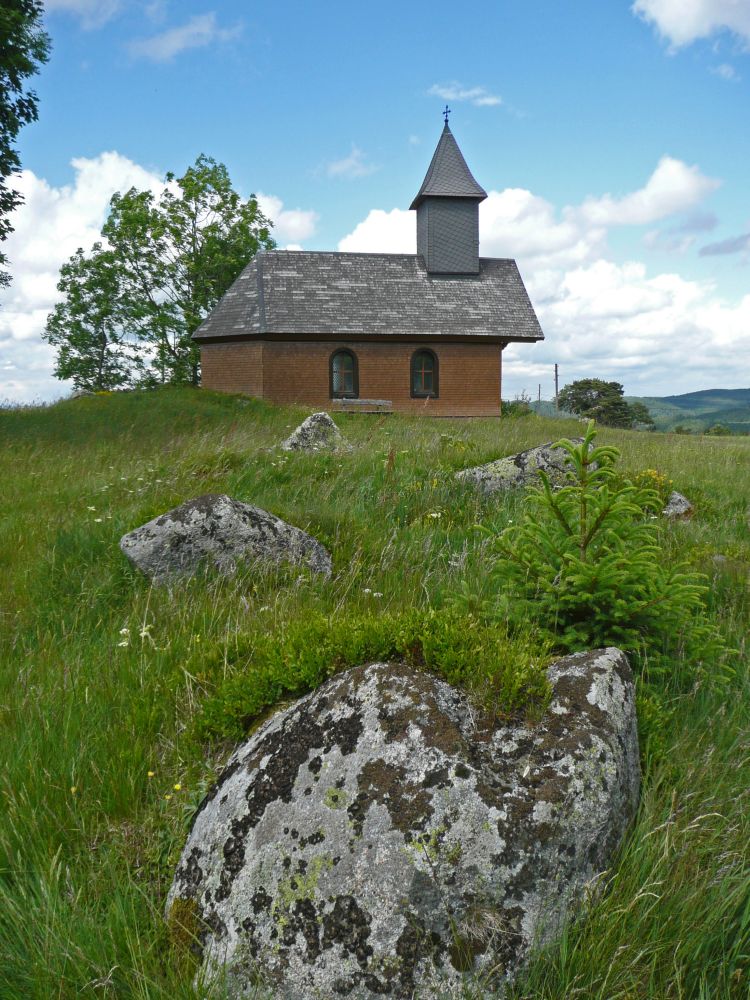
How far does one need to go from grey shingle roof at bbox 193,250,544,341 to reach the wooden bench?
2613 millimetres

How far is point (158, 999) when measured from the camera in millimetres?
2006

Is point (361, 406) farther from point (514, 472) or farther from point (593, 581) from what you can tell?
point (593, 581)

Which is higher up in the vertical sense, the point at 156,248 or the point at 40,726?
the point at 156,248

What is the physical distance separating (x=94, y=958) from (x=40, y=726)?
1208 millimetres

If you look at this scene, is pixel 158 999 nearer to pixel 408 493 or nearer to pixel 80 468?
pixel 408 493

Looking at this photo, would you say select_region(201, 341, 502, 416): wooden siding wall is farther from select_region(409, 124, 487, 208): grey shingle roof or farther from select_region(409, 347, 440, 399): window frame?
select_region(409, 124, 487, 208): grey shingle roof

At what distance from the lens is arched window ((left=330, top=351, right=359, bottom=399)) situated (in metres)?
29.4

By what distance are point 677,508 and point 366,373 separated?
2234cm

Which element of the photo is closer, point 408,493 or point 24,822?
point 24,822

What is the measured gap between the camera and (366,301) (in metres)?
29.6

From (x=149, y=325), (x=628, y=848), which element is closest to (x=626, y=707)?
(x=628, y=848)

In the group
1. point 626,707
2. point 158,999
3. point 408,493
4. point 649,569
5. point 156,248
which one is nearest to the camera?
point 158,999

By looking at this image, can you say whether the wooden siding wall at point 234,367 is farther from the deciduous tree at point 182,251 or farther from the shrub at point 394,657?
the shrub at point 394,657

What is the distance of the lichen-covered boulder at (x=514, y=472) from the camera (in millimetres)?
7922
